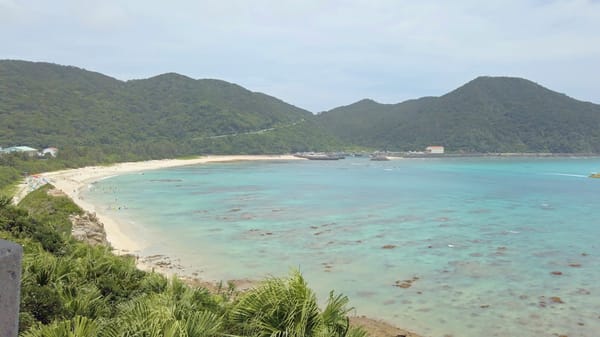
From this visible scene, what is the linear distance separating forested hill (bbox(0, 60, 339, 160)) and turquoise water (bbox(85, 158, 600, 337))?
60866 mm

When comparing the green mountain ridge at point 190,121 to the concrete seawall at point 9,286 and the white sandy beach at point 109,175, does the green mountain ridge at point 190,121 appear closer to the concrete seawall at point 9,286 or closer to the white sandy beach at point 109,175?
the white sandy beach at point 109,175

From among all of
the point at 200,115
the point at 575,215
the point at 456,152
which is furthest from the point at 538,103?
the point at 575,215

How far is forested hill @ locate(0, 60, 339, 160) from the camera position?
338ft

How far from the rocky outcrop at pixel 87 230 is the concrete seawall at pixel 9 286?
66.9 ft

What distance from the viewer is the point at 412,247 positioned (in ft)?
85.4

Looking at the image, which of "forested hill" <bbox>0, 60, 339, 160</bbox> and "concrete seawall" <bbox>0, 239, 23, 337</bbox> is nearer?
"concrete seawall" <bbox>0, 239, 23, 337</bbox>

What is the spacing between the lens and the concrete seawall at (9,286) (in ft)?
8.77

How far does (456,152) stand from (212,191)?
143m

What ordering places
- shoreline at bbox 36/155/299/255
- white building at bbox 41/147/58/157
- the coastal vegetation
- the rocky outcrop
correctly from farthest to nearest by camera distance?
white building at bbox 41/147/58/157 < shoreline at bbox 36/155/299/255 < the rocky outcrop < the coastal vegetation

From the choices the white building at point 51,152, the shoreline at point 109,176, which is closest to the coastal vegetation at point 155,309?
the shoreline at point 109,176

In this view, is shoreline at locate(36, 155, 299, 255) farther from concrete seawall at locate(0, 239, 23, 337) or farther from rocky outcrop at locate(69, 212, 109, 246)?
concrete seawall at locate(0, 239, 23, 337)

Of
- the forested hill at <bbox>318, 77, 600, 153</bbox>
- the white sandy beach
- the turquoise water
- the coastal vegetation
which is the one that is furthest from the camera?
the forested hill at <bbox>318, 77, 600, 153</bbox>

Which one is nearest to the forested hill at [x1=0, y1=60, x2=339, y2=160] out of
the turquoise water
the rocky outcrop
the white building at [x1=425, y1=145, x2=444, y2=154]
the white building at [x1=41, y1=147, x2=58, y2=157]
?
the white building at [x1=41, y1=147, x2=58, y2=157]

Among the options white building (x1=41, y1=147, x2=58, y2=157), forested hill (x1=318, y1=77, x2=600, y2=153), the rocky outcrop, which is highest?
forested hill (x1=318, y1=77, x2=600, y2=153)
